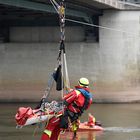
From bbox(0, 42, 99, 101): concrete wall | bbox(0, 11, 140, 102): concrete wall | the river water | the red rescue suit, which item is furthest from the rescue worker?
bbox(0, 42, 99, 101): concrete wall

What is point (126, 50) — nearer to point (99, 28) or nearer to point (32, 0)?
point (99, 28)

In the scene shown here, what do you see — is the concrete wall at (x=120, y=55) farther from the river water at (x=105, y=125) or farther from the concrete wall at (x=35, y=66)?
the river water at (x=105, y=125)

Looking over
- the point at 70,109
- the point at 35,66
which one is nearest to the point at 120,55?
the point at 35,66

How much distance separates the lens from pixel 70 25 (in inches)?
1325

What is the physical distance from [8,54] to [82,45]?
174 inches

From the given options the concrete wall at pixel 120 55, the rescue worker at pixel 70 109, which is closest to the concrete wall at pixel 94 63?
the concrete wall at pixel 120 55

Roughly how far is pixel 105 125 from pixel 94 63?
10.5m

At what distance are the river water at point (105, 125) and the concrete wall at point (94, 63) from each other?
1.63 metres

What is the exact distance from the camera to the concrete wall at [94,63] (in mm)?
31859

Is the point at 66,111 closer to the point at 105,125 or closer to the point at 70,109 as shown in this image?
the point at 70,109

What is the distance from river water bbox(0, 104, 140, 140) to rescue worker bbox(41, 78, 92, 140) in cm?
138

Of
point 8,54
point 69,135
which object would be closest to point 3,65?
point 8,54

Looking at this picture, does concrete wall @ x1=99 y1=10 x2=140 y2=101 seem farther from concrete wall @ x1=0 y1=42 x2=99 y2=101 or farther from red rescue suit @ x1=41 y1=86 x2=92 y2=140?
red rescue suit @ x1=41 y1=86 x2=92 y2=140

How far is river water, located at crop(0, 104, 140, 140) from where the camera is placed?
18438 mm
